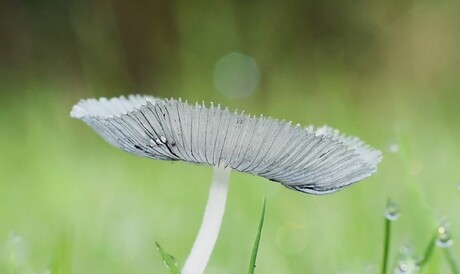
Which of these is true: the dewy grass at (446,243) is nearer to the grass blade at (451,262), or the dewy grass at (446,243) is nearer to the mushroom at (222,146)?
the grass blade at (451,262)

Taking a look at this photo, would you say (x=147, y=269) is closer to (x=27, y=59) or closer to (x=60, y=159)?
(x=60, y=159)

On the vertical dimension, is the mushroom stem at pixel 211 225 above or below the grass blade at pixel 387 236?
below

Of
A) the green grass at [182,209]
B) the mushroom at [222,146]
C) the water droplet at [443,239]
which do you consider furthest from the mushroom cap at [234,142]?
the water droplet at [443,239]

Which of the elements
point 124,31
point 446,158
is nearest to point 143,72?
point 124,31

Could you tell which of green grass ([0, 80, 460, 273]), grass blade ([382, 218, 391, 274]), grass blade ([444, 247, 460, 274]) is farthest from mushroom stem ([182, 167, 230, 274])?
grass blade ([444, 247, 460, 274])

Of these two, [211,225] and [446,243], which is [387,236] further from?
[211,225]

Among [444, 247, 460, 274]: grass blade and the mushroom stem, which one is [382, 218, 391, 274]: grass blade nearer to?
[444, 247, 460, 274]: grass blade
